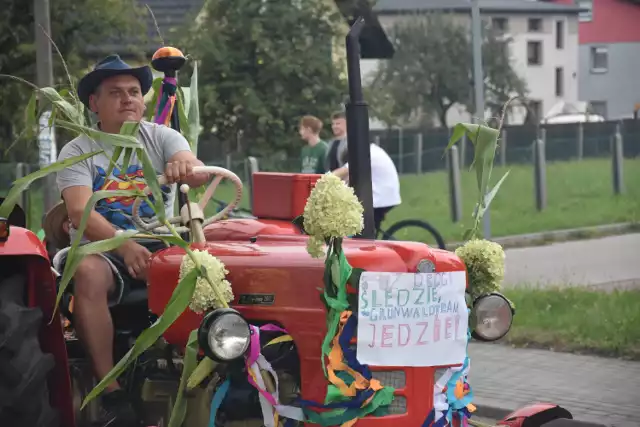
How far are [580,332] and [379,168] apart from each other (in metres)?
3.98

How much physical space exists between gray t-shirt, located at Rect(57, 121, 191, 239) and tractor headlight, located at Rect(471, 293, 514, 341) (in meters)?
1.56

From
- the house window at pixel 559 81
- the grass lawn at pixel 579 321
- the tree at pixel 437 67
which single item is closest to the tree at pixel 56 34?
the grass lawn at pixel 579 321

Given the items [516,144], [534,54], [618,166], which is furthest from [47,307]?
[534,54]

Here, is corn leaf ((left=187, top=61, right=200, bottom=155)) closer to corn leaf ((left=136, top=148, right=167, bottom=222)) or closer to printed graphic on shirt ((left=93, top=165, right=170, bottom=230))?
printed graphic on shirt ((left=93, top=165, right=170, bottom=230))

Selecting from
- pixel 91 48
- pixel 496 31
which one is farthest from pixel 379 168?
pixel 496 31

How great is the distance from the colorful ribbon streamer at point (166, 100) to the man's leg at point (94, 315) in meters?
1.29

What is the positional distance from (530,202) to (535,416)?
16140 mm

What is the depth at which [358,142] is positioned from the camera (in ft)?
16.9

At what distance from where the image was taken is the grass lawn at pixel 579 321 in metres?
9.15

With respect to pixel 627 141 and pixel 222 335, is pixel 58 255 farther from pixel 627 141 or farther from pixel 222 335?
pixel 627 141

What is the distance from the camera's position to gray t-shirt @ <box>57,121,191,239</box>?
5.59 m

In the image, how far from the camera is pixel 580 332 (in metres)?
9.48

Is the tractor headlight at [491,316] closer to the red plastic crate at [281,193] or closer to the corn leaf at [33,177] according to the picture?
the red plastic crate at [281,193]

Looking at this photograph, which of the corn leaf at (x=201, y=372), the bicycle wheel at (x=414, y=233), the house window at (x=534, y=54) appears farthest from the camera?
the house window at (x=534, y=54)
